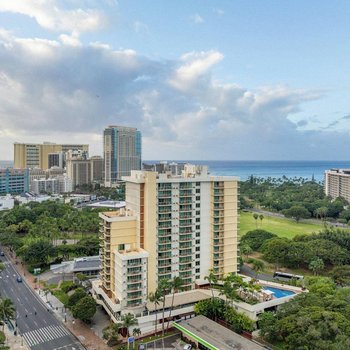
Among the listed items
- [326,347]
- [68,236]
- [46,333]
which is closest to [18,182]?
[68,236]

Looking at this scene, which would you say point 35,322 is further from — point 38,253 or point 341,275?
point 341,275

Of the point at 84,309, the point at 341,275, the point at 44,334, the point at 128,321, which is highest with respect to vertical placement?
the point at 128,321

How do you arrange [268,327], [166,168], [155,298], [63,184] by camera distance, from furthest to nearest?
1. [63,184]
2. [166,168]
3. [155,298]
4. [268,327]

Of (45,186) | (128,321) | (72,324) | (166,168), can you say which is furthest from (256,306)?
(45,186)

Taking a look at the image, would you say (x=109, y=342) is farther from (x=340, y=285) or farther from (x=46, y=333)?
(x=340, y=285)

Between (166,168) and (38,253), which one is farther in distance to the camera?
(38,253)

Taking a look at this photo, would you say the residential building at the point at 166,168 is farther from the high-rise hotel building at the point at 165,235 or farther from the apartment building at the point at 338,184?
the apartment building at the point at 338,184
